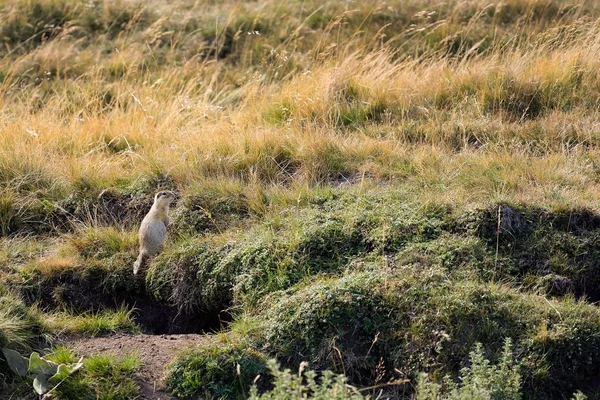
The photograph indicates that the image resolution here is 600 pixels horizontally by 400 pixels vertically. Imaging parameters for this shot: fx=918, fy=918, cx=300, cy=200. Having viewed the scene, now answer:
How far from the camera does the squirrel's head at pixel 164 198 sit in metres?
7.31

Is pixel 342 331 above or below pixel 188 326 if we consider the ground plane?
above

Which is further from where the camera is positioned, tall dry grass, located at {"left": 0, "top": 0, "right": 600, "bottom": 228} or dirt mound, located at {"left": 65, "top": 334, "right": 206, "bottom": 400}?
tall dry grass, located at {"left": 0, "top": 0, "right": 600, "bottom": 228}

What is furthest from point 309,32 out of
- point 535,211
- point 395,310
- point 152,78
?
point 395,310

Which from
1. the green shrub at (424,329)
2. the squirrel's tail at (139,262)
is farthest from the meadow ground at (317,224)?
the squirrel's tail at (139,262)

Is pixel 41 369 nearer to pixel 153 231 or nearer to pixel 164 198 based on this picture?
Result: pixel 153 231

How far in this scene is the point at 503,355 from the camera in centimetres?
554

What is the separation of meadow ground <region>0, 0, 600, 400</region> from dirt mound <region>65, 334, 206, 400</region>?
2 centimetres

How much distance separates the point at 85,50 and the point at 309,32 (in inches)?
117

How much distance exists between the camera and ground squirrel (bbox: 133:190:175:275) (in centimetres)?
706

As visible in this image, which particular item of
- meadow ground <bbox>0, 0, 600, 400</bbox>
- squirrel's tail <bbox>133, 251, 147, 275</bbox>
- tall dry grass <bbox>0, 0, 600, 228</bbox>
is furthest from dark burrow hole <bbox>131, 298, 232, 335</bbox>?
tall dry grass <bbox>0, 0, 600, 228</bbox>

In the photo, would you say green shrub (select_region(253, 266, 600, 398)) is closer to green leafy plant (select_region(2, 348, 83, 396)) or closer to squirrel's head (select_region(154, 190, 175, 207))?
green leafy plant (select_region(2, 348, 83, 396))

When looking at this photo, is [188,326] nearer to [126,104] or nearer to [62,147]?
[62,147]

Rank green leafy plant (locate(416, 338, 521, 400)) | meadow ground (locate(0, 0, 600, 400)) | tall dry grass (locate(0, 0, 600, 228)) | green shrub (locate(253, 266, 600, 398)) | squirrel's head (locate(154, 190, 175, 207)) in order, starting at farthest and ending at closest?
1. tall dry grass (locate(0, 0, 600, 228))
2. squirrel's head (locate(154, 190, 175, 207))
3. meadow ground (locate(0, 0, 600, 400))
4. green shrub (locate(253, 266, 600, 398))
5. green leafy plant (locate(416, 338, 521, 400))

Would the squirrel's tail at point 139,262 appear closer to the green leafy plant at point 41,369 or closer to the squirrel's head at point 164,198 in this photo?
the squirrel's head at point 164,198
